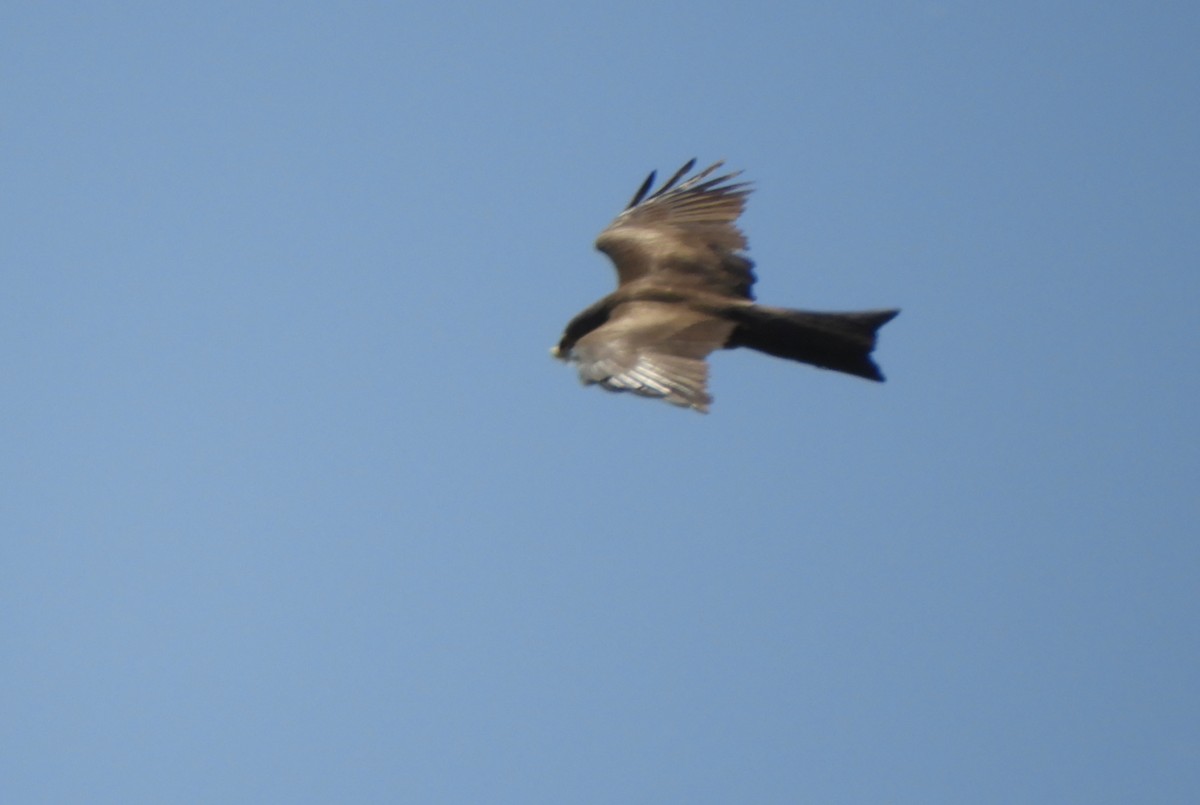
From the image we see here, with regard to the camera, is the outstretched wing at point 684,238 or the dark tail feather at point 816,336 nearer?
the dark tail feather at point 816,336

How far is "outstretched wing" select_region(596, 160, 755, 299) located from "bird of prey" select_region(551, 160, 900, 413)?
0.4 inches

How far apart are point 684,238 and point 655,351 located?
9.04 ft

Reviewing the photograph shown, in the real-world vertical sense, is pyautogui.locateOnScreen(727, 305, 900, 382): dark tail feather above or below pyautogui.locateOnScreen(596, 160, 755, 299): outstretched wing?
below

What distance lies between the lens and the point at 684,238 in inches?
598

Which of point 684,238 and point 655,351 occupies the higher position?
point 684,238

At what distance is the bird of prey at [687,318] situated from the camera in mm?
12406

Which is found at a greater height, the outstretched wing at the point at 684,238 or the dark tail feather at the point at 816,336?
the outstretched wing at the point at 684,238

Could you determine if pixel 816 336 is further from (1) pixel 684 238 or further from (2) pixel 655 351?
(1) pixel 684 238

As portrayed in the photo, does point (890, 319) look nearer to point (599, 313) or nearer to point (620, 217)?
point (599, 313)

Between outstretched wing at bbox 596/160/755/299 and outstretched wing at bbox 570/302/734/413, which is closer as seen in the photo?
outstretched wing at bbox 570/302/734/413

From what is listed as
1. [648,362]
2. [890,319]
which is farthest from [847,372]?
[648,362]

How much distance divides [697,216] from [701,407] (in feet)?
14.0

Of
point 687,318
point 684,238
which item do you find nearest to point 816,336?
point 687,318

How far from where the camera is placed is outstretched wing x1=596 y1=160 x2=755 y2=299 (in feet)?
47.2
